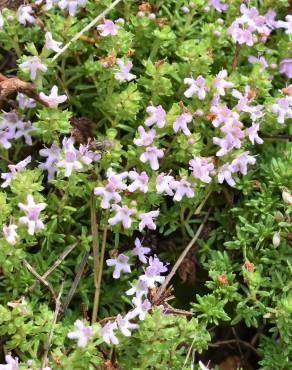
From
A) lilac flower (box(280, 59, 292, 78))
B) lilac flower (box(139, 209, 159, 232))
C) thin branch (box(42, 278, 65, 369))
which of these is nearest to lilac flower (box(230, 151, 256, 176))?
lilac flower (box(139, 209, 159, 232))

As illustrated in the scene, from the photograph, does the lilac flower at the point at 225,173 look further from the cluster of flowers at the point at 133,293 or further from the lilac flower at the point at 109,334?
the lilac flower at the point at 109,334

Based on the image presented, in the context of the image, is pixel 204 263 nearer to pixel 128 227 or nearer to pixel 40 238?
pixel 128 227

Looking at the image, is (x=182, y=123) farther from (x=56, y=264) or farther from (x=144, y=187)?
(x=56, y=264)

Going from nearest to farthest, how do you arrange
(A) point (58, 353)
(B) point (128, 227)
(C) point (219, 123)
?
(A) point (58, 353) < (B) point (128, 227) < (C) point (219, 123)

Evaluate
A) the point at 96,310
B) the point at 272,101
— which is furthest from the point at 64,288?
the point at 272,101

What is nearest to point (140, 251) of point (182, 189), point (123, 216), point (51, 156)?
point (123, 216)

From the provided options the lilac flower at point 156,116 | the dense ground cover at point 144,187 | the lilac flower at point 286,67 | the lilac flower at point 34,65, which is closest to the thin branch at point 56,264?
the dense ground cover at point 144,187
